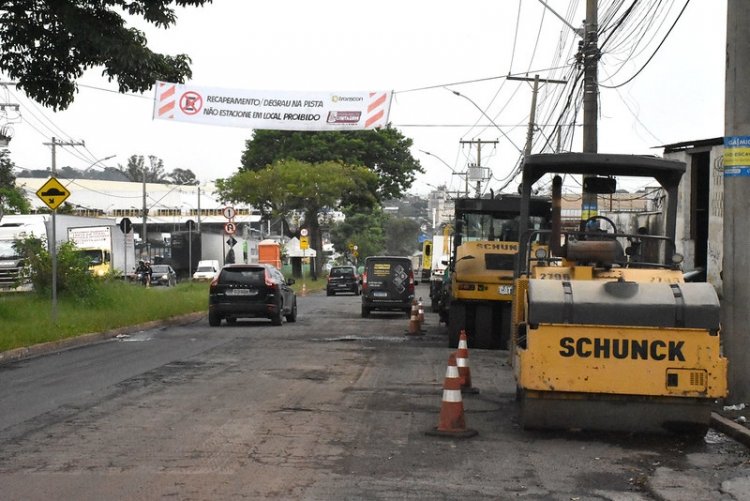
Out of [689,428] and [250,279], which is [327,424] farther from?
[250,279]

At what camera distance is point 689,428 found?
30.1 feet

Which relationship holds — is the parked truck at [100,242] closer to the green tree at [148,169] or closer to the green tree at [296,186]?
the green tree at [296,186]

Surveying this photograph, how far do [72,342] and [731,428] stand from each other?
1363 cm

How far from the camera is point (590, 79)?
22.0 metres

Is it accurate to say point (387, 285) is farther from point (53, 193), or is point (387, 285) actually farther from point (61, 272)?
point (53, 193)

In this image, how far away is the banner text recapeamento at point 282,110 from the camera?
2411 cm

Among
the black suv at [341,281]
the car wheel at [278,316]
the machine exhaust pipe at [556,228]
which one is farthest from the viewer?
the black suv at [341,281]

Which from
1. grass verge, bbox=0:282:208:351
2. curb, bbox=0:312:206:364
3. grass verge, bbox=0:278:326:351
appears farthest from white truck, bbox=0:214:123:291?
curb, bbox=0:312:206:364

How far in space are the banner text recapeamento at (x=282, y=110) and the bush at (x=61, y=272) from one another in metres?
5.19

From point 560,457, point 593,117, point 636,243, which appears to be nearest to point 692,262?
point 593,117

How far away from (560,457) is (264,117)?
1715 centimetres

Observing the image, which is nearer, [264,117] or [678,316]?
[678,316]

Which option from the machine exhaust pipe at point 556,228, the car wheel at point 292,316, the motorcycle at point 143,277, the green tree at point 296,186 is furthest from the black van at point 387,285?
the green tree at point 296,186

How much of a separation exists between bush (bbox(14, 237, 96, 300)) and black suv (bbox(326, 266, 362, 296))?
84.6 feet
